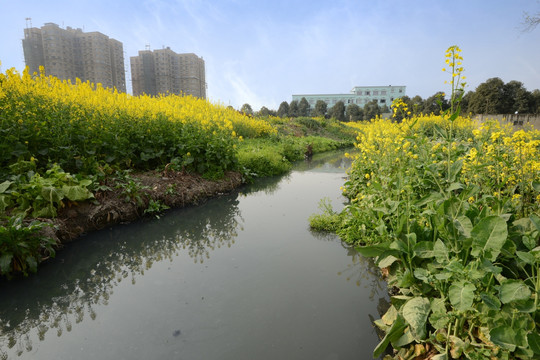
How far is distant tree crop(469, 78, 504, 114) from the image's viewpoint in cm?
2595

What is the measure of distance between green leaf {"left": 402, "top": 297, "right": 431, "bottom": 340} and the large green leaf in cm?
50

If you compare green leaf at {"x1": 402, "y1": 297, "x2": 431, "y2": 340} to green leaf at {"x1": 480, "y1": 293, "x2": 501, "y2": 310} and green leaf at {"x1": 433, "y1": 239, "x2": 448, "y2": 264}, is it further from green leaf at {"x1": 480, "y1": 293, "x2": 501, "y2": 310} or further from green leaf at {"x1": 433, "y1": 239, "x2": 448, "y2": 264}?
green leaf at {"x1": 480, "y1": 293, "x2": 501, "y2": 310}

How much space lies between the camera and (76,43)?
119 feet

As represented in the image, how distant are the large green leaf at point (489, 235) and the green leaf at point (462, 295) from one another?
193 mm

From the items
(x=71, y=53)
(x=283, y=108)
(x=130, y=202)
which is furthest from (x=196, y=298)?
(x=283, y=108)

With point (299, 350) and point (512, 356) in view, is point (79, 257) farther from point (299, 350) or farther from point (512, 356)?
point (512, 356)

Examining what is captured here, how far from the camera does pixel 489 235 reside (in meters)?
1.62

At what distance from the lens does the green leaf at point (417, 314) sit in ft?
5.86

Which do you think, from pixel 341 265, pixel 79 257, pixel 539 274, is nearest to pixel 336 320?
pixel 341 265

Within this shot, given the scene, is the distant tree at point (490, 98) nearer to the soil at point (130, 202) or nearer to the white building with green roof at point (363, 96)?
the soil at point (130, 202)

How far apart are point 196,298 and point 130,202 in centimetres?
265

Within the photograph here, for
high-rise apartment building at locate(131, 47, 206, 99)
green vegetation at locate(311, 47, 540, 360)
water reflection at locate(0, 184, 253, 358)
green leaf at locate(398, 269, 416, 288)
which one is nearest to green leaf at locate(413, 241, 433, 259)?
green vegetation at locate(311, 47, 540, 360)

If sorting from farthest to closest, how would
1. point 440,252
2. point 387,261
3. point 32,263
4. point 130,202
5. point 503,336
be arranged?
1. point 130,202
2. point 32,263
3. point 387,261
4. point 440,252
5. point 503,336

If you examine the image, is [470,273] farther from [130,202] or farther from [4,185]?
[4,185]
